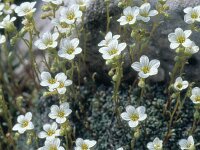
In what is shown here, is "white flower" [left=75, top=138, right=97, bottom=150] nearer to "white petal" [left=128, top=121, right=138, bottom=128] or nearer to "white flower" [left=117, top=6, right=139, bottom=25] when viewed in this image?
"white petal" [left=128, top=121, right=138, bottom=128]

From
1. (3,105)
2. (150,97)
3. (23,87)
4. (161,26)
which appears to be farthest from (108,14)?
(23,87)

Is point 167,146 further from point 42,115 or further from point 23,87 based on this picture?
point 23,87

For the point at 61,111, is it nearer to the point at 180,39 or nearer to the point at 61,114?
the point at 61,114

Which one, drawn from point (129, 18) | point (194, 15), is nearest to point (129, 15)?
point (129, 18)

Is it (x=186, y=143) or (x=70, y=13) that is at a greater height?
(x=70, y=13)

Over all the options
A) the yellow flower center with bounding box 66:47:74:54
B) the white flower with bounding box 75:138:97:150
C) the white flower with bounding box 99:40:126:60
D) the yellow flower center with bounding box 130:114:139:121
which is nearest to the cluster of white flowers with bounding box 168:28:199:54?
the white flower with bounding box 99:40:126:60

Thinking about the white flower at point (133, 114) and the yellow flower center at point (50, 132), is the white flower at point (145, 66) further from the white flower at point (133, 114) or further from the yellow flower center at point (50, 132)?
the yellow flower center at point (50, 132)
